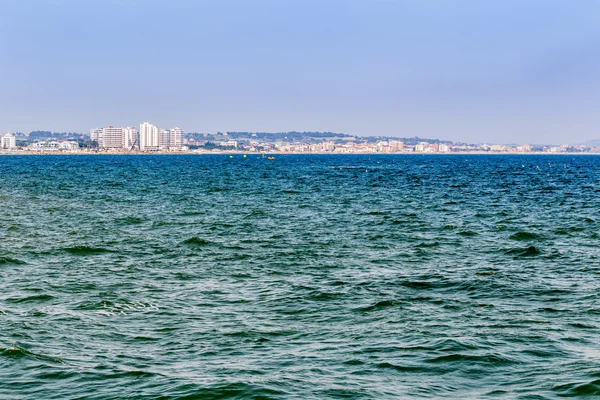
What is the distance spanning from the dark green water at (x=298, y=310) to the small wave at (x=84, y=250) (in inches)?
4.6

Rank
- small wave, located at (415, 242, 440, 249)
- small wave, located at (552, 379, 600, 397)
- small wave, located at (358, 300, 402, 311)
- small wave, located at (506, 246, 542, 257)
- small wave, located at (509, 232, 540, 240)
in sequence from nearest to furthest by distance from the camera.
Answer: small wave, located at (552, 379, 600, 397) < small wave, located at (358, 300, 402, 311) < small wave, located at (506, 246, 542, 257) < small wave, located at (415, 242, 440, 249) < small wave, located at (509, 232, 540, 240)

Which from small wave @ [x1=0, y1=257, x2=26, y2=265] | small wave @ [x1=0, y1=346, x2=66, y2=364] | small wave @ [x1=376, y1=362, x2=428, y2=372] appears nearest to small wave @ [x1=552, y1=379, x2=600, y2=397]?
small wave @ [x1=376, y1=362, x2=428, y2=372]

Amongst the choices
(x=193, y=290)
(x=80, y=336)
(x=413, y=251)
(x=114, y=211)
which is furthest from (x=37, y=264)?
(x=114, y=211)

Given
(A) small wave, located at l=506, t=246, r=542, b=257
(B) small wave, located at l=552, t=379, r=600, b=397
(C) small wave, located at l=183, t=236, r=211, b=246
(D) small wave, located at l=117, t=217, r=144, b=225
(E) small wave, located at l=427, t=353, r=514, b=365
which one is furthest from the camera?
(D) small wave, located at l=117, t=217, r=144, b=225

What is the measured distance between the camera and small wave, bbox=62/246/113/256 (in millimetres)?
30531

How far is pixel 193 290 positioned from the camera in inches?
898

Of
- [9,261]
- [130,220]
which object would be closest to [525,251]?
[9,261]

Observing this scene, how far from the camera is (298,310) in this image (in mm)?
20000

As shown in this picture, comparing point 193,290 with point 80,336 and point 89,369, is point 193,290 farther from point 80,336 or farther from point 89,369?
point 89,369

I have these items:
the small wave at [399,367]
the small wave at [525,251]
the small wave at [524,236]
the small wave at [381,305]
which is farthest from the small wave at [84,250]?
the small wave at [524,236]

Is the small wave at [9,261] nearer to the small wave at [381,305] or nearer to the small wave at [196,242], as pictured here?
the small wave at [196,242]

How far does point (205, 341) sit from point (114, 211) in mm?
36599

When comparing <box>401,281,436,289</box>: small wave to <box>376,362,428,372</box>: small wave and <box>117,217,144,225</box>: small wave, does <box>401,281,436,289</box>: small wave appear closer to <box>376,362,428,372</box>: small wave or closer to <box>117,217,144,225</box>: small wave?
<box>376,362,428,372</box>: small wave

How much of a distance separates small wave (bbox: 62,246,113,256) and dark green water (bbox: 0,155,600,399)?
4.6 inches
